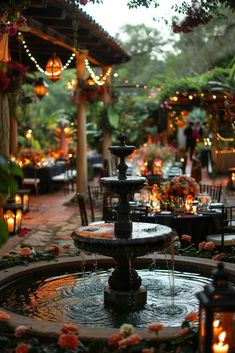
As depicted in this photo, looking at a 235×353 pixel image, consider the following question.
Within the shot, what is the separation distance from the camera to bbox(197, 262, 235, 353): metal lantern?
13.3ft

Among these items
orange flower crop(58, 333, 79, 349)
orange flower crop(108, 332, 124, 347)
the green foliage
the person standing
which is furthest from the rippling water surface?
the person standing

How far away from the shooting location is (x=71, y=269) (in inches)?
298

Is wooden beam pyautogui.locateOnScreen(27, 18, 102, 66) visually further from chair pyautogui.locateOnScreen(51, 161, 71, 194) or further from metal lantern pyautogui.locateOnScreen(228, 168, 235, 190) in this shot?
metal lantern pyautogui.locateOnScreen(228, 168, 235, 190)

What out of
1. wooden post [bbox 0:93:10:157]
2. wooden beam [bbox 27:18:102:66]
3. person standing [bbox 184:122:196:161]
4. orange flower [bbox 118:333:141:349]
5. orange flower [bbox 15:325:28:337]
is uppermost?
wooden beam [bbox 27:18:102:66]

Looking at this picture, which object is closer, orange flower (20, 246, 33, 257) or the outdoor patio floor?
orange flower (20, 246, 33, 257)

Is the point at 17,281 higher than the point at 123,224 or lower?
lower

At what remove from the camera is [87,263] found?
7.77 metres

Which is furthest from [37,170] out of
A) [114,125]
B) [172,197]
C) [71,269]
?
[71,269]

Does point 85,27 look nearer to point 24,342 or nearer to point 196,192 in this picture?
point 196,192

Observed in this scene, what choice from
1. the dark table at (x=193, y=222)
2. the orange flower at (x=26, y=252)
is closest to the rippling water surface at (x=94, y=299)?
the orange flower at (x=26, y=252)

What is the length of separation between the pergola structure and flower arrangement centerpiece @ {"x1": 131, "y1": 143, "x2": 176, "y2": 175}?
4.87ft

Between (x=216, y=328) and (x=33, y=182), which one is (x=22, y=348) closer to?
(x=216, y=328)

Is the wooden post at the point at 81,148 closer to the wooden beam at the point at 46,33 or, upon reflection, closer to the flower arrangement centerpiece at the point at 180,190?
the wooden beam at the point at 46,33

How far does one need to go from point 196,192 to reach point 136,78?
116ft
